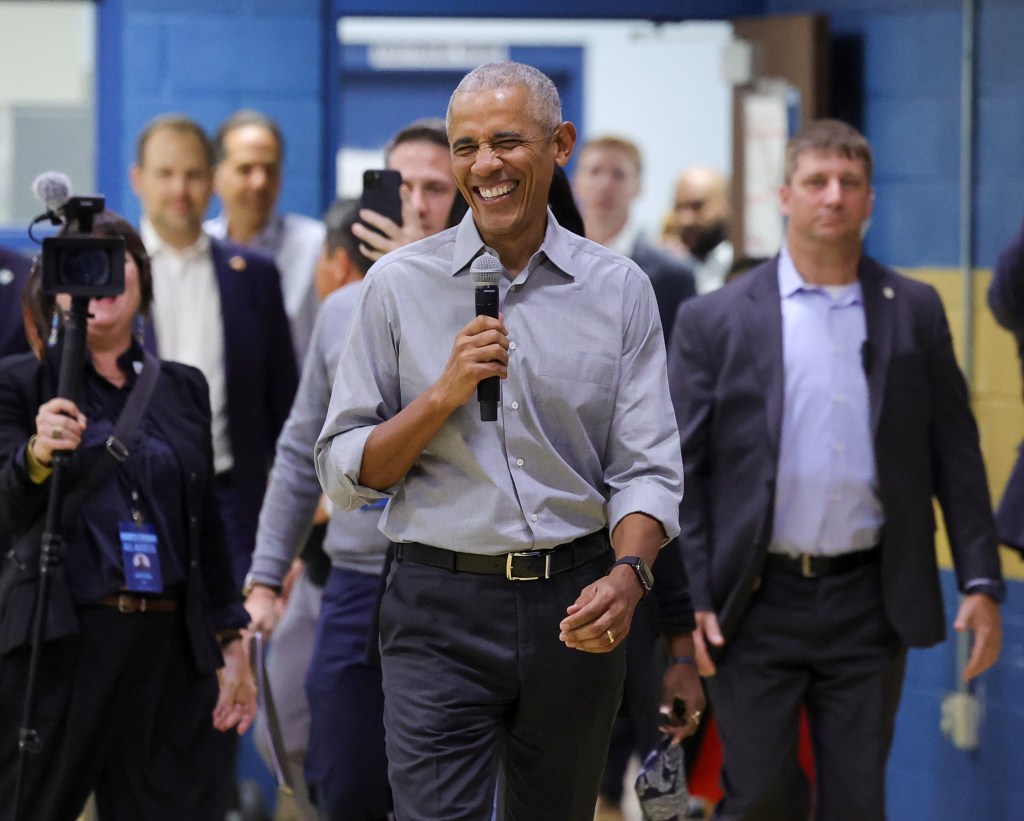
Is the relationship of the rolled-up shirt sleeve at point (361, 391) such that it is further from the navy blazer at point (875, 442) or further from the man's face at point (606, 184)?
the man's face at point (606, 184)

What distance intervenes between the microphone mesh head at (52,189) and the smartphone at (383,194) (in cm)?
73

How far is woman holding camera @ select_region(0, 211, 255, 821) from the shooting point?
3.60 meters

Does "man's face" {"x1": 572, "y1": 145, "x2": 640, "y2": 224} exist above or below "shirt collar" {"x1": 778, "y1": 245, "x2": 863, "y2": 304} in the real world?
above

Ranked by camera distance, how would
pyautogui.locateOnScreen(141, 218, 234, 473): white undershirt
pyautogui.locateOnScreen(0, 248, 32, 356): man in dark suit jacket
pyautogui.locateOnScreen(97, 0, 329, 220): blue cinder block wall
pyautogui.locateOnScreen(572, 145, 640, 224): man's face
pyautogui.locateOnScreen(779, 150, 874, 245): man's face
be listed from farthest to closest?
pyautogui.locateOnScreen(572, 145, 640, 224): man's face, pyautogui.locateOnScreen(97, 0, 329, 220): blue cinder block wall, pyautogui.locateOnScreen(141, 218, 234, 473): white undershirt, pyautogui.locateOnScreen(0, 248, 32, 356): man in dark suit jacket, pyautogui.locateOnScreen(779, 150, 874, 245): man's face


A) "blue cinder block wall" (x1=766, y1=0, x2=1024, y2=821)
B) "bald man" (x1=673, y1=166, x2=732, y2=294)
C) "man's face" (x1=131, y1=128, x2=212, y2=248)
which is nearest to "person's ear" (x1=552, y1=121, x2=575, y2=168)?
"blue cinder block wall" (x1=766, y1=0, x2=1024, y2=821)

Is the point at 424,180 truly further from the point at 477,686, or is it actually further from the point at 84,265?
the point at 477,686

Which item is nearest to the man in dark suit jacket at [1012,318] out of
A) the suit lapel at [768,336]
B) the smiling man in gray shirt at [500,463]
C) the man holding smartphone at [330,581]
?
the suit lapel at [768,336]

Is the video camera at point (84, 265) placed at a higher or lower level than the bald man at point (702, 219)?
lower

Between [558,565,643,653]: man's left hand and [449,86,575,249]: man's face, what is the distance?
60 cm

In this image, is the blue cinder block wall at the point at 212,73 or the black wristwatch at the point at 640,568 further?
the blue cinder block wall at the point at 212,73

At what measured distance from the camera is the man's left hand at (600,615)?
2781 mm

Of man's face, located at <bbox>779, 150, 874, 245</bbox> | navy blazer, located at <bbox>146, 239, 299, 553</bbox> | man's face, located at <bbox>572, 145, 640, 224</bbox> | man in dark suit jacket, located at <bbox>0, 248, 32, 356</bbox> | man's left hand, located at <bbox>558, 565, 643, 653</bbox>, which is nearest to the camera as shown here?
man's left hand, located at <bbox>558, 565, 643, 653</bbox>

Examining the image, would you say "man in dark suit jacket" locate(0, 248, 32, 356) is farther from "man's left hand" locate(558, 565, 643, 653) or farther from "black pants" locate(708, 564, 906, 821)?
"man's left hand" locate(558, 565, 643, 653)

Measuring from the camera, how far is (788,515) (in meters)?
4.21
